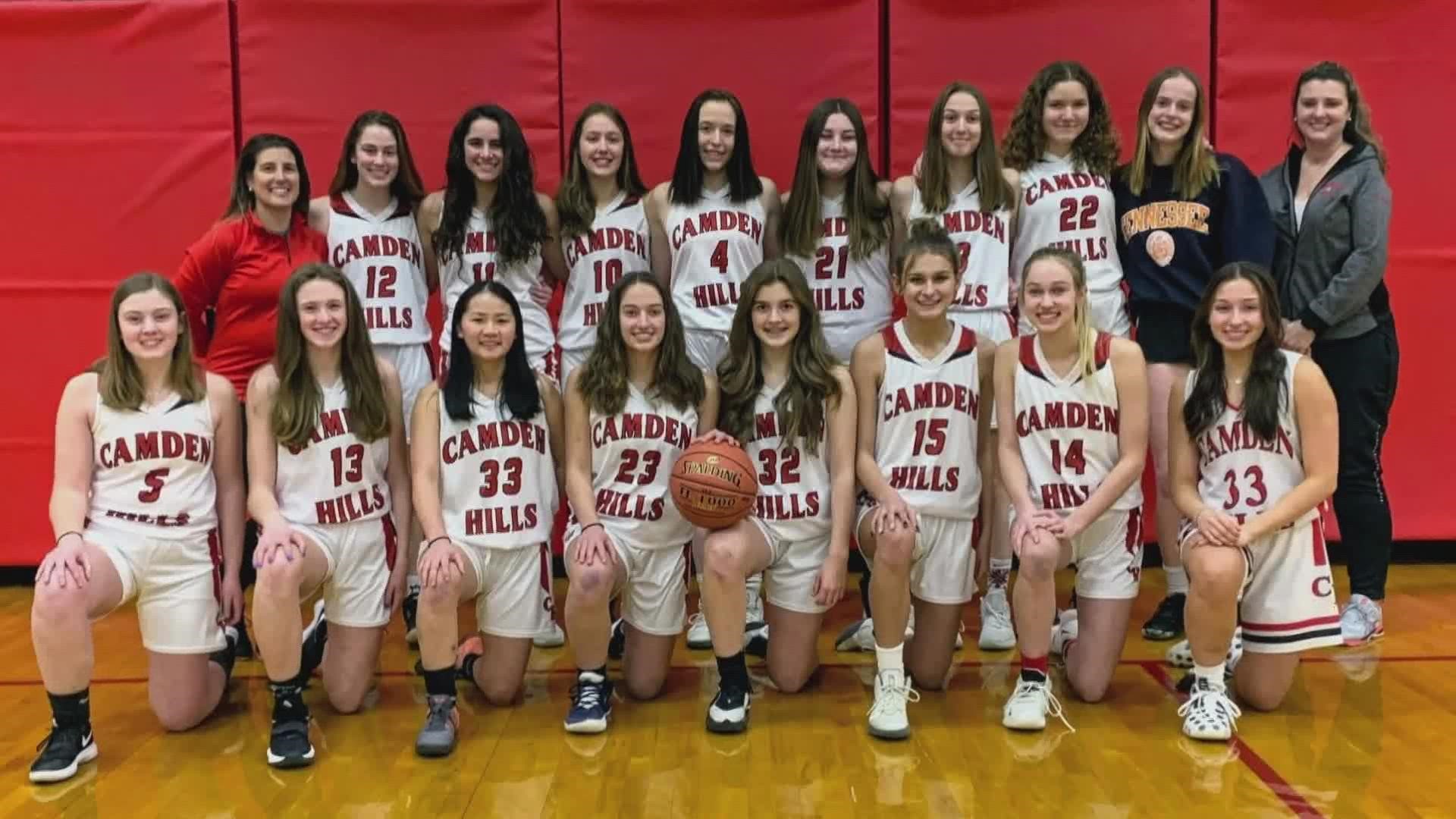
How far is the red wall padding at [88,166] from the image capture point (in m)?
4.55

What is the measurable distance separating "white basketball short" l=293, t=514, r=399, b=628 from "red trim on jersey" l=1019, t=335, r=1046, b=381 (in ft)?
6.14

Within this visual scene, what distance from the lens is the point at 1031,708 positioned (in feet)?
9.76

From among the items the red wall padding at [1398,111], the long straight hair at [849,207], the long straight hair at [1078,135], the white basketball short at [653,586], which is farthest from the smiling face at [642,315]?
the red wall padding at [1398,111]

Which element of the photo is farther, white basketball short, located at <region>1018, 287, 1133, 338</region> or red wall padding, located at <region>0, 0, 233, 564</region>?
red wall padding, located at <region>0, 0, 233, 564</region>

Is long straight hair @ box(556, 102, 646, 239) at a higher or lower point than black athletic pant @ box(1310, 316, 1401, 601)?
higher

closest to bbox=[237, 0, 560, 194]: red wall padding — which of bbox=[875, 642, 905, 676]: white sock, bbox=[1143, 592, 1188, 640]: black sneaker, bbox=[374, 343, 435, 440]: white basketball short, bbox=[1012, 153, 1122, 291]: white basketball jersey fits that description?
bbox=[374, 343, 435, 440]: white basketball short

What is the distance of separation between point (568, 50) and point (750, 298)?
1911 mm

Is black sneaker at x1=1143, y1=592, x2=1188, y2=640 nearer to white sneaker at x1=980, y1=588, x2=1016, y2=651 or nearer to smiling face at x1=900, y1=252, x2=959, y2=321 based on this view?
white sneaker at x1=980, y1=588, x2=1016, y2=651

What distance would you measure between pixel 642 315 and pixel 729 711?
109cm

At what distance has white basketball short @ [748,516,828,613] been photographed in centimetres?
321

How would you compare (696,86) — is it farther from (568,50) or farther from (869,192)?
(869,192)

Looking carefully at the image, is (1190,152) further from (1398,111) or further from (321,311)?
(321,311)

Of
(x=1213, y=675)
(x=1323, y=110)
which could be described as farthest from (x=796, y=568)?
(x=1323, y=110)

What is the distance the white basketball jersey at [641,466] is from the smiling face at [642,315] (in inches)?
6.4
